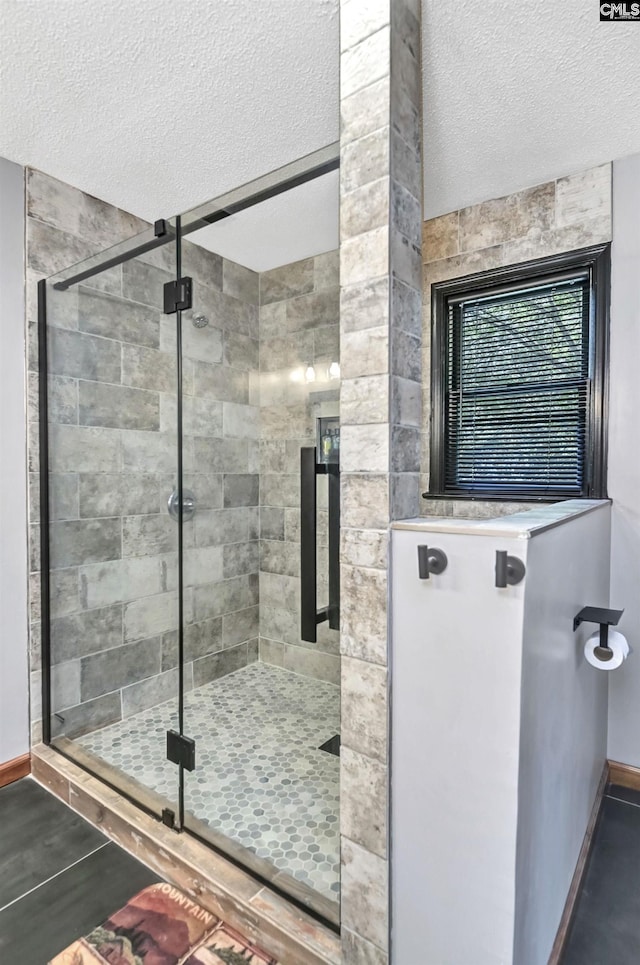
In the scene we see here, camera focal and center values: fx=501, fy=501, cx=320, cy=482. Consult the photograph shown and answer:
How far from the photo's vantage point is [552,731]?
115 centimetres

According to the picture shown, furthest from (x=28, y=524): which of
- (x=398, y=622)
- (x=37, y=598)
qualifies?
(x=398, y=622)

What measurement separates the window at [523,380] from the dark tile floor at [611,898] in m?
1.25

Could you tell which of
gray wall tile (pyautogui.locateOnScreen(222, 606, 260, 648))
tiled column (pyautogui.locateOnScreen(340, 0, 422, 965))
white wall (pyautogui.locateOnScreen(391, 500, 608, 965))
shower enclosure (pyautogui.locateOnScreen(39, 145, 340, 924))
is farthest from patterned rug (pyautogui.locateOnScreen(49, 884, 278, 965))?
gray wall tile (pyautogui.locateOnScreen(222, 606, 260, 648))

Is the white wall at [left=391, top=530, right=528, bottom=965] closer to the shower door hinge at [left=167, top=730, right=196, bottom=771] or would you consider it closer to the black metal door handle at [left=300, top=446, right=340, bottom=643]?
the black metal door handle at [left=300, top=446, right=340, bottom=643]

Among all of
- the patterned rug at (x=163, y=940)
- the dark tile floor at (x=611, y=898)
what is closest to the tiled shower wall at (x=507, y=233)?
the dark tile floor at (x=611, y=898)

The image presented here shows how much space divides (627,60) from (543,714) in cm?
188

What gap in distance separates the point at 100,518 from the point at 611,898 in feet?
7.38

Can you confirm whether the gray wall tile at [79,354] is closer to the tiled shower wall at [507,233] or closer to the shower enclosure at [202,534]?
the shower enclosure at [202,534]

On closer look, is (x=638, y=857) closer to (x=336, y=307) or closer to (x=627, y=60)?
(x=336, y=307)

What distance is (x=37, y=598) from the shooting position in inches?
84.9

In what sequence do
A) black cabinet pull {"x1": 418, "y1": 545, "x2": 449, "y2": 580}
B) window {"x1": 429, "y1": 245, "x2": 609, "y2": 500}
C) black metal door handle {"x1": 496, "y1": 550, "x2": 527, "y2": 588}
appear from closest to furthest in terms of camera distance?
black metal door handle {"x1": 496, "y1": 550, "x2": 527, "y2": 588}
black cabinet pull {"x1": 418, "y1": 545, "x2": 449, "y2": 580}
window {"x1": 429, "y1": 245, "x2": 609, "y2": 500}

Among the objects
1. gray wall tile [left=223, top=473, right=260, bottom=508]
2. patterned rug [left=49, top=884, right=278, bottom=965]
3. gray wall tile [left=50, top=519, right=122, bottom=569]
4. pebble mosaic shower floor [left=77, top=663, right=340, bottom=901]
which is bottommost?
patterned rug [left=49, top=884, right=278, bottom=965]

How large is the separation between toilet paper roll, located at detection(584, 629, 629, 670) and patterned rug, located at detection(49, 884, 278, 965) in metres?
1.16

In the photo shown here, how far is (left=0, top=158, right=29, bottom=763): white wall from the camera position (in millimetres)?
2039
